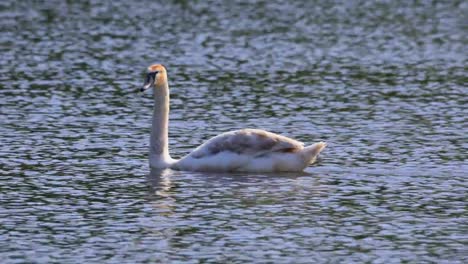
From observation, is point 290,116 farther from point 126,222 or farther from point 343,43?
point 343,43

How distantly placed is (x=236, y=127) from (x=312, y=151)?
4.73 meters

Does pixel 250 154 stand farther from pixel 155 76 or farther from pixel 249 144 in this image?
pixel 155 76

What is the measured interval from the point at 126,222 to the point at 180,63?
18.1 meters

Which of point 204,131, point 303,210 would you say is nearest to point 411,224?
point 303,210

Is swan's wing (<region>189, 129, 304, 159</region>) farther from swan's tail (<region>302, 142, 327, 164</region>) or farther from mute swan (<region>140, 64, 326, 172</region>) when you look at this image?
swan's tail (<region>302, 142, 327, 164</region>)

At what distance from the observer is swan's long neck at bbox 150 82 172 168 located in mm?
23125

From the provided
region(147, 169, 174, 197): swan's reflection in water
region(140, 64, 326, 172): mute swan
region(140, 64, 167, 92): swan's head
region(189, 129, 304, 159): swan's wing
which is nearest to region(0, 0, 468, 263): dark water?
region(147, 169, 174, 197): swan's reflection in water

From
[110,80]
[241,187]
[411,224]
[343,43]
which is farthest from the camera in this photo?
[343,43]

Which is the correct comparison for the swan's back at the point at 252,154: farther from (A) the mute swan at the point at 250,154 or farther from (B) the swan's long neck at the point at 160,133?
(B) the swan's long neck at the point at 160,133

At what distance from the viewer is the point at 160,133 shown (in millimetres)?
23469

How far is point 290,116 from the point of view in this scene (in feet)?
91.9

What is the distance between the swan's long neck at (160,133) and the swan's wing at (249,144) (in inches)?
28.9

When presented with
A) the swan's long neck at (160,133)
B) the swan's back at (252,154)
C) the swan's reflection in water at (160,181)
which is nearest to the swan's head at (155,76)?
the swan's long neck at (160,133)

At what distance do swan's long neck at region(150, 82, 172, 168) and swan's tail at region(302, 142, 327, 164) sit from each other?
2274 mm
